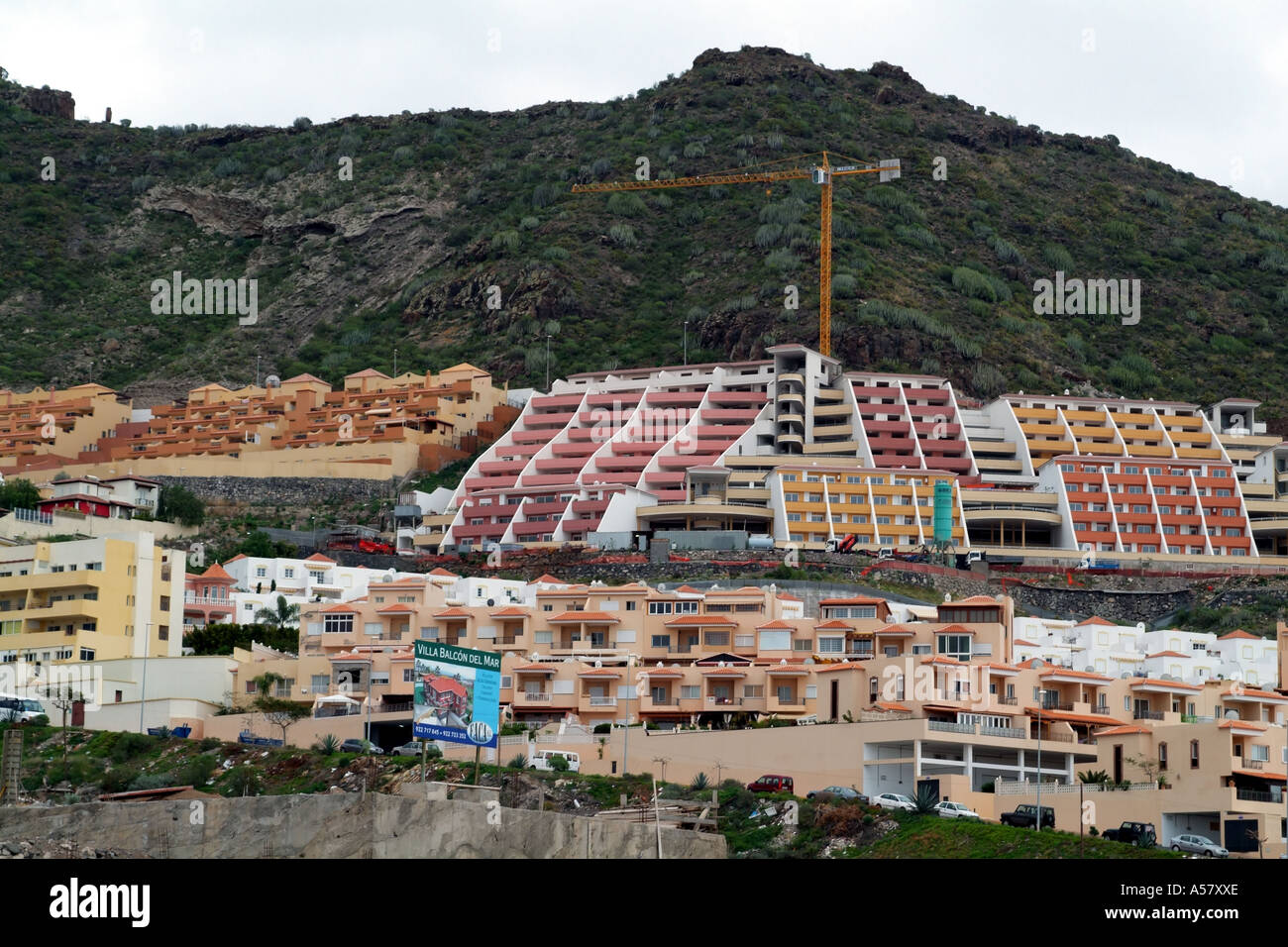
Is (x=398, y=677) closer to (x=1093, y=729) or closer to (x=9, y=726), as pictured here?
(x=9, y=726)

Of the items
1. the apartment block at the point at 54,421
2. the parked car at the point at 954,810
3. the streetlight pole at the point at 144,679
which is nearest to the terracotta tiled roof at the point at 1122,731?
the parked car at the point at 954,810

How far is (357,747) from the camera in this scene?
86812mm

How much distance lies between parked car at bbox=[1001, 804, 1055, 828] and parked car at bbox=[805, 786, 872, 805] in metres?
4.42

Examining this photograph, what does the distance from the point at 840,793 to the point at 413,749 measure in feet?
60.7

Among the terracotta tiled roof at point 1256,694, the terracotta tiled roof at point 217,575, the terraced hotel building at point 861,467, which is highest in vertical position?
the terraced hotel building at point 861,467

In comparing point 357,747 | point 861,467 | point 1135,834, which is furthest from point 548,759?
point 861,467

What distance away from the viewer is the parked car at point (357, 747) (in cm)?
8431

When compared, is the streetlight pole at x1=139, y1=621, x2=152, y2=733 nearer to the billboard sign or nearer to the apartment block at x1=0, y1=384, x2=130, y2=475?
the billboard sign

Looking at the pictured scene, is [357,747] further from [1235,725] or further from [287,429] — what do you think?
[287,429]

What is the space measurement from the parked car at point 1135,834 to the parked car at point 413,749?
24.4 m

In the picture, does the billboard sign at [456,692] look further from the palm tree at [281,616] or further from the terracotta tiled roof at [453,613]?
the palm tree at [281,616]

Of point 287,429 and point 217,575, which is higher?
point 287,429

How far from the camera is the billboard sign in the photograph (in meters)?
64.9

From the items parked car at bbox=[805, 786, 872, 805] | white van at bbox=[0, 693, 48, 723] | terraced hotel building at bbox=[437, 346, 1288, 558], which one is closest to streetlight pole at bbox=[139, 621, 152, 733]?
white van at bbox=[0, 693, 48, 723]
